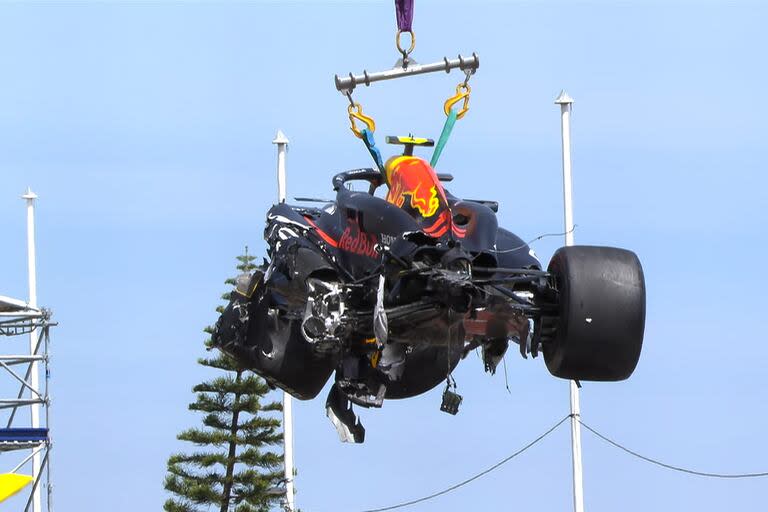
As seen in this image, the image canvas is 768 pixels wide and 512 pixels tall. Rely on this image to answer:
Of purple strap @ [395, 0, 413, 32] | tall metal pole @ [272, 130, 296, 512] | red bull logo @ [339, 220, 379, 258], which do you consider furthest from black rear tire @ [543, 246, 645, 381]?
tall metal pole @ [272, 130, 296, 512]

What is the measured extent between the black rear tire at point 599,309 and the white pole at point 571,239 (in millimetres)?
10392

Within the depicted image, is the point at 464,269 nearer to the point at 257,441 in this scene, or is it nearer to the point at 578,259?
the point at 578,259

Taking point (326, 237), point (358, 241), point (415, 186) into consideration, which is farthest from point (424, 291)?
point (326, 237)

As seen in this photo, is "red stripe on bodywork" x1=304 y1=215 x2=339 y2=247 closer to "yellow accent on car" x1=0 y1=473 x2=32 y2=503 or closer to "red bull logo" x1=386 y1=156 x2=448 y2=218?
"red bull logo" x1=386 y1=156 x2=448 y2=218

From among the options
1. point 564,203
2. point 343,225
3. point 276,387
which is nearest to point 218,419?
point 564,203

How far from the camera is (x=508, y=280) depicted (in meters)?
35.3

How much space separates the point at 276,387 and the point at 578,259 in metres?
6.90

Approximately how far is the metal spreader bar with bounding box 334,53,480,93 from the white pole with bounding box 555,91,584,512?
8.24 metres

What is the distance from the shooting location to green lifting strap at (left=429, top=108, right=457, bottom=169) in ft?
127

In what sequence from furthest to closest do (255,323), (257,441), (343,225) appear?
(257,441) → (255,323) → (343,225)

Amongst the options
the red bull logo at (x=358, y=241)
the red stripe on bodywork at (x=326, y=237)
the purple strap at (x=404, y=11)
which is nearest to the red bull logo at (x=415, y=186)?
the red bull logo at (x=358, y=241)

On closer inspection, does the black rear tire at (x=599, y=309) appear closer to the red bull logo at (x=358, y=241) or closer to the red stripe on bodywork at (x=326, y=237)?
the red bull logo at (x=358, y=241)

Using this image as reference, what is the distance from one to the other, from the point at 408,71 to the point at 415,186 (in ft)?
6.54

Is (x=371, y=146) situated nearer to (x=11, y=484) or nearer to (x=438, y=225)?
(x=438, y=225)
